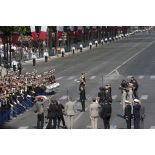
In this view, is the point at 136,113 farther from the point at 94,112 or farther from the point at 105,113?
the point at 94,112

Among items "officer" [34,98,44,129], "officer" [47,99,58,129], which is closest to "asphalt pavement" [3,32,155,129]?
"officer" [34,98,44,129]

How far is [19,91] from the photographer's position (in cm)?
3309

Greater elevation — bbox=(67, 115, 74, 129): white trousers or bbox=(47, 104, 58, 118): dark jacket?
bbox=(47, 104, 58, 118): dark jacket

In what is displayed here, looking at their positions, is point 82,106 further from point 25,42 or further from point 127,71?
point 25,42

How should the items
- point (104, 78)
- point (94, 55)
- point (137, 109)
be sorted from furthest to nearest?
1. point (94, 55)
2. point (104, 78)
3. point (137, 109)

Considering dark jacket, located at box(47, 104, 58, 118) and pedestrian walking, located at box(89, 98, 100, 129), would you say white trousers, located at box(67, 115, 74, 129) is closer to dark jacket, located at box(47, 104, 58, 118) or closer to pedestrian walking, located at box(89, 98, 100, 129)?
dark jacket, located at box(47, 104, 58, 118)

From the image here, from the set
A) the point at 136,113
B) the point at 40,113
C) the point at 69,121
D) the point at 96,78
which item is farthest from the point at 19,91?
the point at 96,78

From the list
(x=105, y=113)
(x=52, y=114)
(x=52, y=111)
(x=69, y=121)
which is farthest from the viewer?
→ (x=69, y=121)

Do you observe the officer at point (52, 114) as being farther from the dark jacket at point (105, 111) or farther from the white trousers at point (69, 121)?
the dark jacket at point (105, 111)

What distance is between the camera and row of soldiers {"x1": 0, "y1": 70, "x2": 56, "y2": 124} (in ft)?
101
